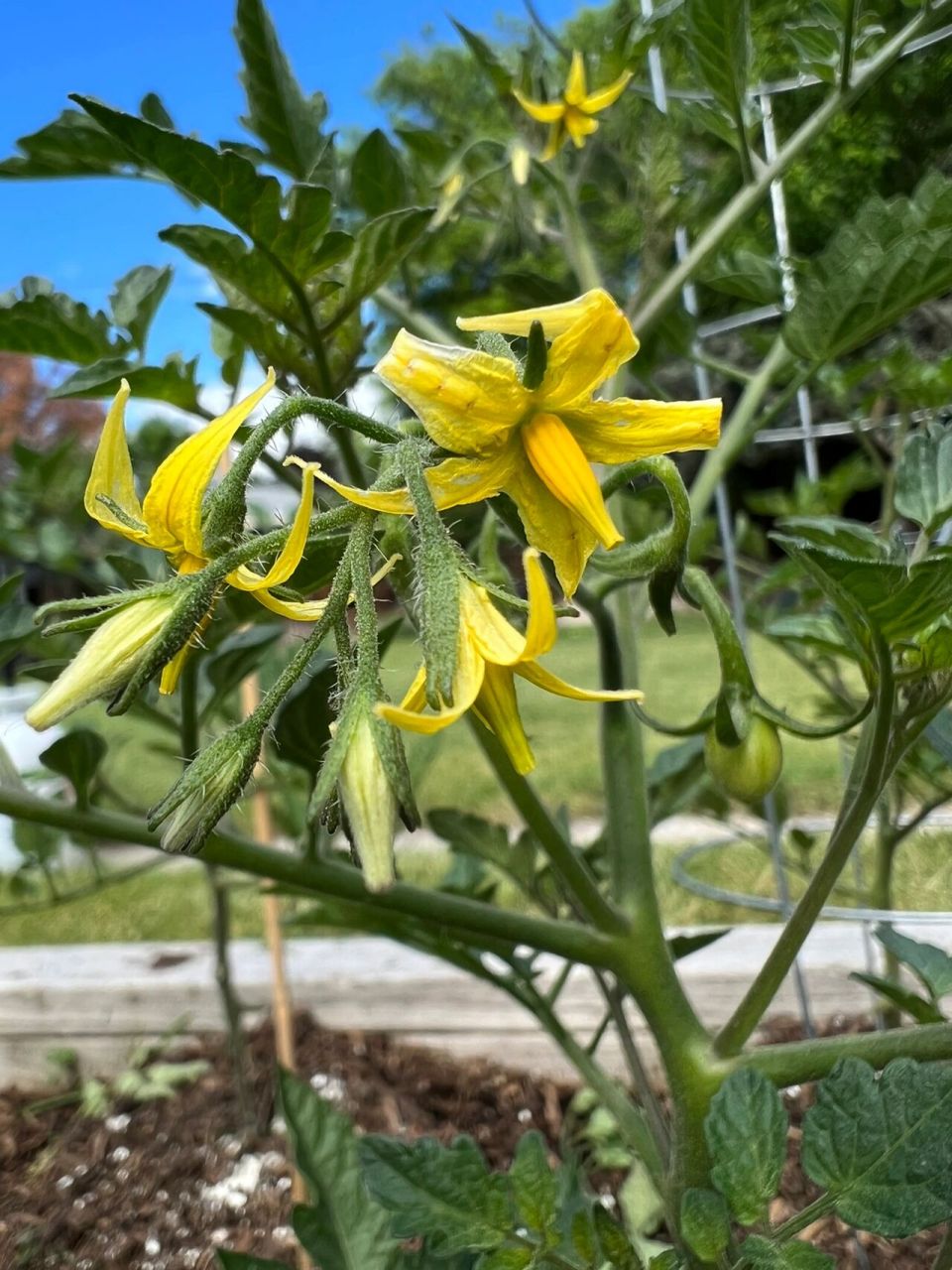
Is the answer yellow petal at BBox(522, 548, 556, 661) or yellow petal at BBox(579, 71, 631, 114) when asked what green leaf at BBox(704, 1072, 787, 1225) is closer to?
yellow petal at BBox(522, 548, 556, 661)

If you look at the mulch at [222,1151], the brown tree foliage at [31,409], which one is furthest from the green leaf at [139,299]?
the brown tree foliage at [31,409]

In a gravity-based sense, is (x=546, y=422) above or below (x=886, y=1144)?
above

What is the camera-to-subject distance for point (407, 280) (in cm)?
78

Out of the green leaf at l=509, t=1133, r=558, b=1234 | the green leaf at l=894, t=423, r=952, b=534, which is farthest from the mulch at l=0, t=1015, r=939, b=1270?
the green leaf at l=894, t=423, r=952, b=534

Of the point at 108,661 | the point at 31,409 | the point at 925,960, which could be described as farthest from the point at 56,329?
the point at 31,409

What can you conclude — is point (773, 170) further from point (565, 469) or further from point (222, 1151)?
point (222, 1151)

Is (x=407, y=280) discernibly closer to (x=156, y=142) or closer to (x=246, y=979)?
(x=156, y=142)

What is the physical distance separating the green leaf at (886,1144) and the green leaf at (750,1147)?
21 millimetres

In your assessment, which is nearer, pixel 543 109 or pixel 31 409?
pixel 543 109

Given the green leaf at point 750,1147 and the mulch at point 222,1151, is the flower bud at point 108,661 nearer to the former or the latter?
the green leaf at point 750,1147

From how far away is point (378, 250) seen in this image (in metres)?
0.50

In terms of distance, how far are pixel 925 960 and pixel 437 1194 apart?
0.99 feet

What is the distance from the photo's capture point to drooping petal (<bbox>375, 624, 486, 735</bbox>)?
31 centimetres

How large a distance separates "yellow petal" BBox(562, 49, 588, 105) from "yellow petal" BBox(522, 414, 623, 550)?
56 centimetres
